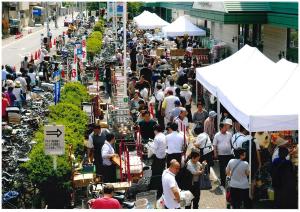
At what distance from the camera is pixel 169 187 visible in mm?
8719

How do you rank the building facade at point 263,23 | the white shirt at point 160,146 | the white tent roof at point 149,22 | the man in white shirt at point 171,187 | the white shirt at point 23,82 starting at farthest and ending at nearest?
the white tent roof at point 149,22
the white shirt at point 23,82
the building facade at point 263,23
the white shirt at point 160,146
the man in white shirt at point 171,187

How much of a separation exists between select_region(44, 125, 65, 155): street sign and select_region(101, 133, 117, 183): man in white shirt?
Answer: 150cm

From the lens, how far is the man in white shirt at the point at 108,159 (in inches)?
451

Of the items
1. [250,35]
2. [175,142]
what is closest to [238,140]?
[175,142]

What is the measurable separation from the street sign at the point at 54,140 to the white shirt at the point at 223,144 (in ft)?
11.0

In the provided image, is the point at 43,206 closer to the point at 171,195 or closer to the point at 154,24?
the point at 171,195

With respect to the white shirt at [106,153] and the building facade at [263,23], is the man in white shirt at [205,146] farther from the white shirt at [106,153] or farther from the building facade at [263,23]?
the building facade at [263,23]

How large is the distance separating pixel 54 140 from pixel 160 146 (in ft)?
8.32

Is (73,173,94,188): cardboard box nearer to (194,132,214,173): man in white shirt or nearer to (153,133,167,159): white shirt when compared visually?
(153,133,167,159): white shirt

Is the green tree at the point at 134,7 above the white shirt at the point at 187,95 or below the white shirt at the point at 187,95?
above

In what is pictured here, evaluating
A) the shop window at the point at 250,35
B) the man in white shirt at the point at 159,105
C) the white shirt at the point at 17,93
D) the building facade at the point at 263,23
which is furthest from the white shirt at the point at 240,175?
the shop window at the point at 250,35

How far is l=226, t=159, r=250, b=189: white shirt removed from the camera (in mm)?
9812

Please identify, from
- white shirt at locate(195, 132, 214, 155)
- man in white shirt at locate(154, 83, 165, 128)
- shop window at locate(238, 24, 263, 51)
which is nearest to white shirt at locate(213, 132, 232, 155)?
white shirt at locate(195, 132, 214, 155)

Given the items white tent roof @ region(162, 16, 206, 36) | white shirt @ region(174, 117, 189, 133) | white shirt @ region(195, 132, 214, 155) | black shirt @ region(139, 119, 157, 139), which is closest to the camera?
white shirt @ region(195, 132, 214, 155)
